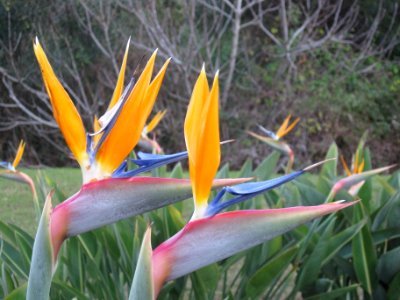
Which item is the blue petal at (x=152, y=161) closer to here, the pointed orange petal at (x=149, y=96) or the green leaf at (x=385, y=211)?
the pointed orange petal at (x=149, y=96)

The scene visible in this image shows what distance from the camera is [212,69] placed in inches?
276

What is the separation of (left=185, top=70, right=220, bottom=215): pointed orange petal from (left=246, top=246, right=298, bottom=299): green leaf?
718mm

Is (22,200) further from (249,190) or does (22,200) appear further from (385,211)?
(249,190)

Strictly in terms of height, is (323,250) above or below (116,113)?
below

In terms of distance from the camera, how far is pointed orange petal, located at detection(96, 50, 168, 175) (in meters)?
0.83

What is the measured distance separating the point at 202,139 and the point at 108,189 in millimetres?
126

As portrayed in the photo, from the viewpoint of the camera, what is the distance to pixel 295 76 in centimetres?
745

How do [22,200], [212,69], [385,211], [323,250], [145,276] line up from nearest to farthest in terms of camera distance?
[145,276]
[323,250]
[385,211]
[22,200]
[212,69]

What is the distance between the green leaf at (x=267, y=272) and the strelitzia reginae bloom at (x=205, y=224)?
2.33ft

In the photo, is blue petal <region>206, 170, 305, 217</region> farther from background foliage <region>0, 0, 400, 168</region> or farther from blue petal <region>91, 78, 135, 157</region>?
background foliage <region>0, 0, 400, 168</region>

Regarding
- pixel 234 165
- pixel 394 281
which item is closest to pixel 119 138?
pixel 394 281

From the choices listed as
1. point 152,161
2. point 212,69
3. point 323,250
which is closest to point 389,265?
point 323,250

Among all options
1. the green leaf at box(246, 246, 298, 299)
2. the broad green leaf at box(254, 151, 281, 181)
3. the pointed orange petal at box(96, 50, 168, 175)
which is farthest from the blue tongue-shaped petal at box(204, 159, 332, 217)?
the broad green leaf at box(254, 151, 281, 181)

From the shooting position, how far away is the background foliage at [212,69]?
6.97 m
